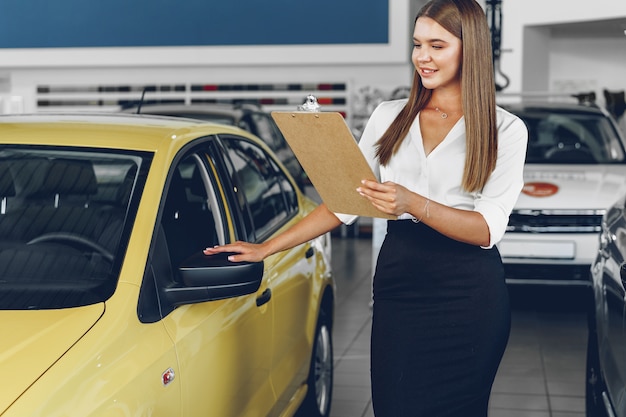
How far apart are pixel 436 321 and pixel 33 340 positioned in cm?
114

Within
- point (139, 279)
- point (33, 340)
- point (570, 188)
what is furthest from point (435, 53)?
point (570, 188)

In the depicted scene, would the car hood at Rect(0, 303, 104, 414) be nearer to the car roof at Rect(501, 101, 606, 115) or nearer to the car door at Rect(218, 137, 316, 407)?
the car door at Rect(218, 137, 316, 407)

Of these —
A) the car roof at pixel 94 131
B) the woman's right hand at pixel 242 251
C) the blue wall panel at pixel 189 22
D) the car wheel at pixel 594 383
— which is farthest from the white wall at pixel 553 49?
the woman's right hand at pixel 242 251

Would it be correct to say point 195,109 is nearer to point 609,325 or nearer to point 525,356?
point 525,356

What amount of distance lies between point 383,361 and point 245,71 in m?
10.9

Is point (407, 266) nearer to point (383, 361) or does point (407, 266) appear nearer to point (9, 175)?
point (383, 361)

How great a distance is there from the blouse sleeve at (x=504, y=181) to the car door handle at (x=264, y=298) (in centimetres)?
94

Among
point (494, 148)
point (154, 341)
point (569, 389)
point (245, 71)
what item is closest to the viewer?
point (154, 341)

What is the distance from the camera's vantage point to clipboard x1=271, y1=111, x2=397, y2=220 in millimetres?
2549

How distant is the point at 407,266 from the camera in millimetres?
2912

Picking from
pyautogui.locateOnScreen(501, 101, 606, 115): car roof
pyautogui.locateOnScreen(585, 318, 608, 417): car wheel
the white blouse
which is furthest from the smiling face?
pyautogui.locateOnScreen(501, 101, 606, 115): car roof

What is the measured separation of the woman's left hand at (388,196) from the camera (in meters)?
2.52

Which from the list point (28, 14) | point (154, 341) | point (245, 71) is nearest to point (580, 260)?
point (154, 341)

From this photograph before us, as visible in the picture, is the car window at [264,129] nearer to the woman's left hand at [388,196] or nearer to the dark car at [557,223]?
the dark car at [557,223]
